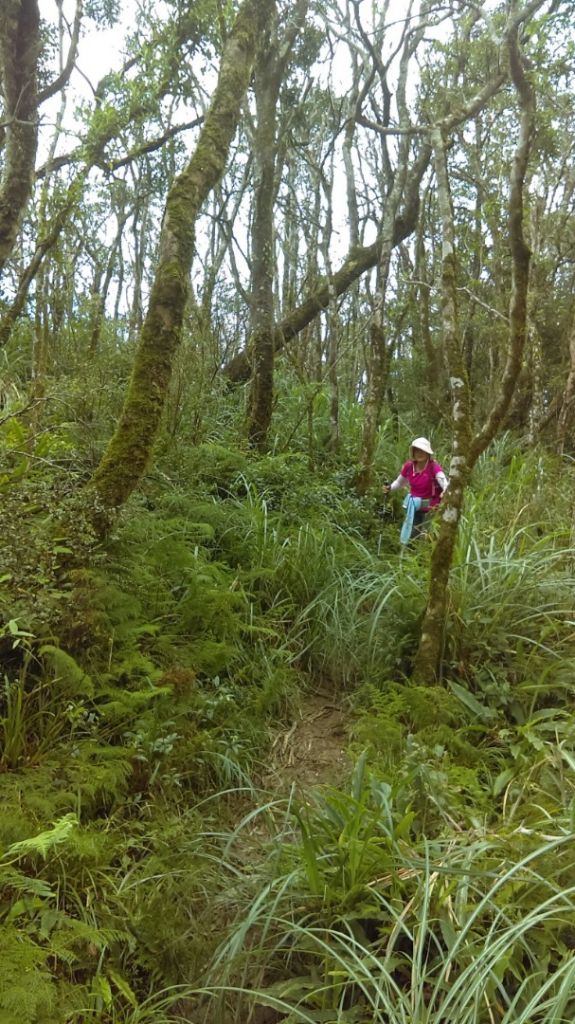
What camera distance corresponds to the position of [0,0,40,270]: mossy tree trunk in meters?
4.42

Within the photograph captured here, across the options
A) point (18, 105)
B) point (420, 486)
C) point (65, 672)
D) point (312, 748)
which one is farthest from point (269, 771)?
point (18, 105)

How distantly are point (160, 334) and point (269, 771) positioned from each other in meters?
2.89

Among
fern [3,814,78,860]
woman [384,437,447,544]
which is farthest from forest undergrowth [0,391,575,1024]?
woman [384,437,447,544]

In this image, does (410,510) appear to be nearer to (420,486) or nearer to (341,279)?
(420,486)

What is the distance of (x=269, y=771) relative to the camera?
367 centimetres

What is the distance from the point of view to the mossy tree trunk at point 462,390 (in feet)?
12.8

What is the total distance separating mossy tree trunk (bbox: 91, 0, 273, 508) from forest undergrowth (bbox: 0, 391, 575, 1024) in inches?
9.6

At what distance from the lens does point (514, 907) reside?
217 centimetres

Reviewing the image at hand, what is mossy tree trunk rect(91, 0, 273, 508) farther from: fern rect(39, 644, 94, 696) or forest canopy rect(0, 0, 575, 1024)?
fern rect(39, 644, 94, 696)

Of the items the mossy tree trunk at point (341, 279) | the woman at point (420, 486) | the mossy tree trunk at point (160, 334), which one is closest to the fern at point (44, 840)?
the mossy tree trunk at point (160, 334)

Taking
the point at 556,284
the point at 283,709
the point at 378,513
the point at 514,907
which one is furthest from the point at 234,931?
the point at 556,284

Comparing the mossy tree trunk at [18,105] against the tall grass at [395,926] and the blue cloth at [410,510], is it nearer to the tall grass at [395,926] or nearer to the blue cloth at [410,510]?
the blue cloth at [410,510]

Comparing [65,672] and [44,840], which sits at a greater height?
[65,672]

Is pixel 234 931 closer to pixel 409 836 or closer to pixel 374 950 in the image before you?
pixel 374 950
